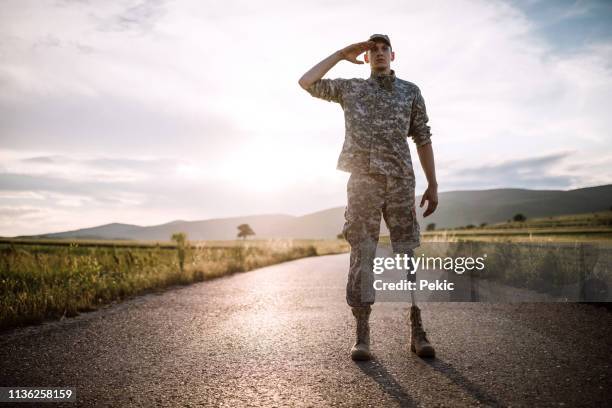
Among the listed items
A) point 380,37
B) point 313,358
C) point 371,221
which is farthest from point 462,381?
point 380,37

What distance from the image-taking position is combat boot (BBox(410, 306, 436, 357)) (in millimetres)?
3412

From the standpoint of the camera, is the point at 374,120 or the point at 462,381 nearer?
the point at 462,381

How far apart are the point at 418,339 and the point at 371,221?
1.03 metres

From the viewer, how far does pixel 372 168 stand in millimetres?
3748

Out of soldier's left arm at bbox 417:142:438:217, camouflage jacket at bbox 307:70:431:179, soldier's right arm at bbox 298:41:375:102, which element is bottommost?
soldier's left arm at bbox 417:142:438:217

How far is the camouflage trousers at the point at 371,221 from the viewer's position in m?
3.73

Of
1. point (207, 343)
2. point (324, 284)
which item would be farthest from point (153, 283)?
point (207, 343)

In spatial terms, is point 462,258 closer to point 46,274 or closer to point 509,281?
point 509,281

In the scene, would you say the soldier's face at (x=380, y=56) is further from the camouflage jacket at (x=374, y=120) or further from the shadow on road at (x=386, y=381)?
the shadow on road at (x=386, y=381)

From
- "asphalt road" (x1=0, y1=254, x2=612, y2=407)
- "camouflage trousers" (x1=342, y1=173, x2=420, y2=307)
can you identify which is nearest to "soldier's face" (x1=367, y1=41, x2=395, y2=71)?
"camouflage trousers" (x1=342, y1=173, x2=420, y2=307)

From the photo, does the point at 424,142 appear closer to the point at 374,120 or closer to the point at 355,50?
the point at 374,120

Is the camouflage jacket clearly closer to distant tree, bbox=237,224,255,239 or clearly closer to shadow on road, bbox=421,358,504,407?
shadow on road, bbox=421,358,504,407

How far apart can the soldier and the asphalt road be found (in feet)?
2.01

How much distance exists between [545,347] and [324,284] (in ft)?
18.0
